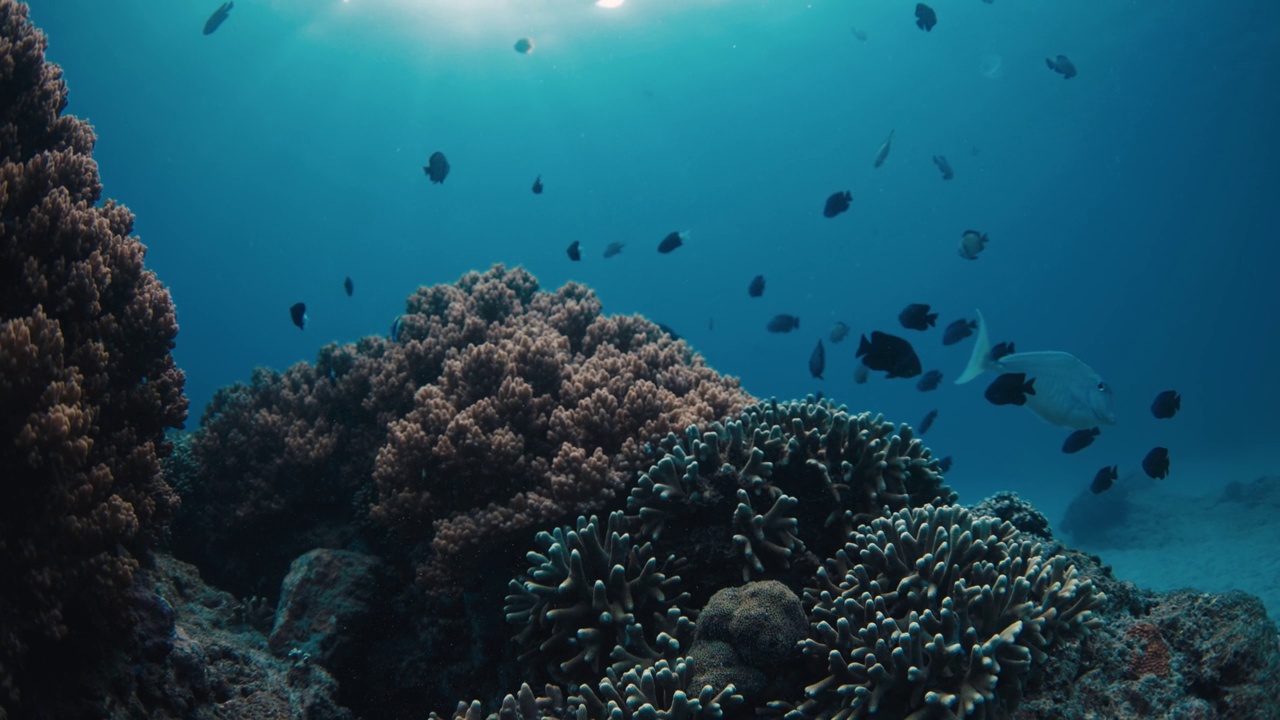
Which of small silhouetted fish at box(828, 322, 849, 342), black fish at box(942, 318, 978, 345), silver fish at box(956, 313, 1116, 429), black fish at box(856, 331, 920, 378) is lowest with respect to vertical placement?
black fish at box(856, 331, 920, 378)

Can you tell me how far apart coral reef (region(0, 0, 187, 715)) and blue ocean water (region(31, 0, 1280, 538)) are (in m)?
14.4

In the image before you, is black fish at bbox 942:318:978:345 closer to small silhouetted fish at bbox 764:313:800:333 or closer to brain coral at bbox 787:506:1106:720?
small silhouetted fish at bbox 764:313:800:333

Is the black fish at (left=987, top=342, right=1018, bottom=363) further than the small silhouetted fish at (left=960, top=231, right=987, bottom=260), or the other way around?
the small silhouetted fish at (left=960, top=231, right=987, bottom=260)

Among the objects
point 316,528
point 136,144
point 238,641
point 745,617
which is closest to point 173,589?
point 238,641

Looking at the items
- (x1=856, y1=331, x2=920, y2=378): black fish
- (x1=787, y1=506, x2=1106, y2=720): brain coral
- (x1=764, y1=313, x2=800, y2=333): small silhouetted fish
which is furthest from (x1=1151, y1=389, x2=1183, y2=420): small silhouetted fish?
(x1=764, y1=313, x2=800, y2=333): small silhouetted fish

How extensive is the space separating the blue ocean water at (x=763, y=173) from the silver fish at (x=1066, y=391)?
10770 mm

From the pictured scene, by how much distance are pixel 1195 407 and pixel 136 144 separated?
383ft

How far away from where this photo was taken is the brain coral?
2.88 metres

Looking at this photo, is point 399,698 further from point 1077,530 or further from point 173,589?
point 1077,530

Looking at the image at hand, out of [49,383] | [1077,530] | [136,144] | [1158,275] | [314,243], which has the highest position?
[1158,275]

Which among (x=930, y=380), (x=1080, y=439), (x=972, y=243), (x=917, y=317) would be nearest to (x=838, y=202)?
(x=972, y=243)

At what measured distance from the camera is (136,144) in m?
56.2

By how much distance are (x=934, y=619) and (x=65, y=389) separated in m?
4.47

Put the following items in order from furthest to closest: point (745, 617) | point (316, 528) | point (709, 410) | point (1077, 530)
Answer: point (1077, 530), point (316, 528), point (709, 410), point (745, 617)
